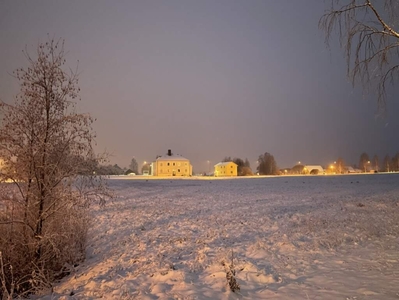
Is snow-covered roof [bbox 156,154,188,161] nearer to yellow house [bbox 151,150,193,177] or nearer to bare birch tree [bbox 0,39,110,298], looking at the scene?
yellow house [bbox 151,150,193,177]

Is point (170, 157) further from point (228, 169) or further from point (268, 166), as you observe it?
point (268, 166)

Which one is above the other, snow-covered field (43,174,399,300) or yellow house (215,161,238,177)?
yellow house (215,161,238,177)

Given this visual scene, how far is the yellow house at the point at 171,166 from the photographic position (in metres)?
132

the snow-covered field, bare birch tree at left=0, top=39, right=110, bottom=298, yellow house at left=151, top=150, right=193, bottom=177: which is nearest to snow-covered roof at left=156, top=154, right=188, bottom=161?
yellow house at left=151, top=150, right=193, bottom=177

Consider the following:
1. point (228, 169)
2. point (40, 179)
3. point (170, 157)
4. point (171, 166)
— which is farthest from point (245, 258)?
point (228, 169)

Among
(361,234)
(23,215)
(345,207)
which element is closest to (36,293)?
(23,215)

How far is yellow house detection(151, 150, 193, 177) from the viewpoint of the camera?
13150 centimetres

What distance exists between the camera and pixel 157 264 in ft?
33.2

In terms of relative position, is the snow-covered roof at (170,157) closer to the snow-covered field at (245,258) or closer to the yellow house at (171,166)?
the yellow house at (171,166)

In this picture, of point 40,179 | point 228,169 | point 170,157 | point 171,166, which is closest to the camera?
point 40,179

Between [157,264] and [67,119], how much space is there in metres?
5.49

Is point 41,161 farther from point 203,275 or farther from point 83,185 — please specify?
point 203,275

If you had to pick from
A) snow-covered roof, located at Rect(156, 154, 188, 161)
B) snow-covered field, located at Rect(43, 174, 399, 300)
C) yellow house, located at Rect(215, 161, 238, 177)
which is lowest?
snow-covered field, located at Rect(43, 174, 399, 300)

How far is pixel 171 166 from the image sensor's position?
133 meters
